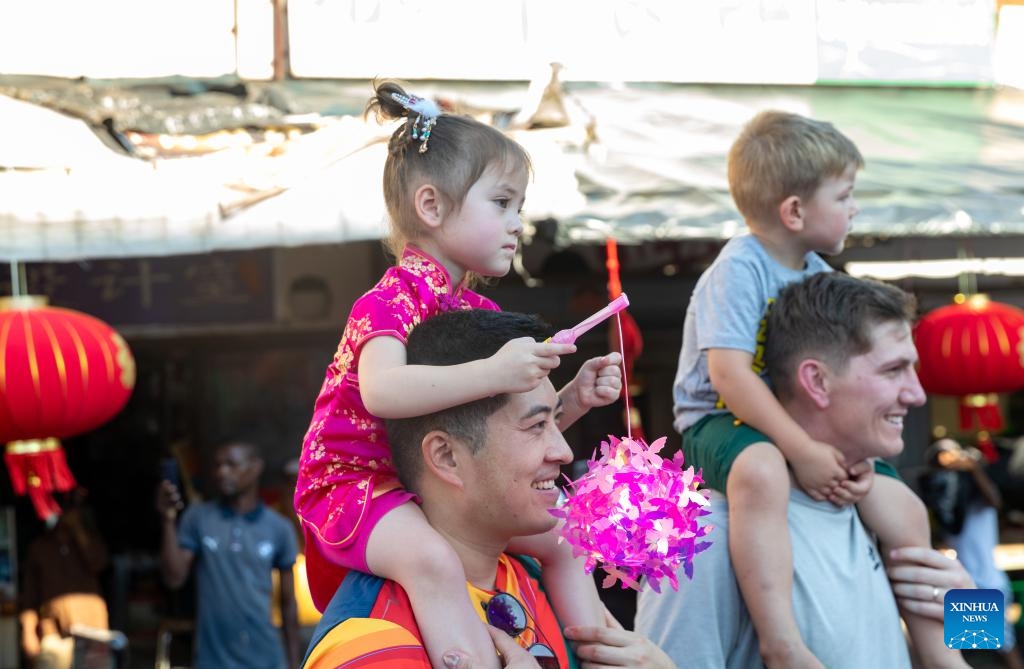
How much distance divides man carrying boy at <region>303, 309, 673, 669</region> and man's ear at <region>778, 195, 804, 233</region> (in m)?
0.95

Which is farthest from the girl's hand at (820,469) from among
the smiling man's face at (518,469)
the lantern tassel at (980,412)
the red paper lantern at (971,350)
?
the lantern tassel at (980,412)

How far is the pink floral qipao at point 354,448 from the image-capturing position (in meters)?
2.27

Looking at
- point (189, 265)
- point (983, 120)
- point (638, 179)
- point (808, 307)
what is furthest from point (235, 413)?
point (808, 307)

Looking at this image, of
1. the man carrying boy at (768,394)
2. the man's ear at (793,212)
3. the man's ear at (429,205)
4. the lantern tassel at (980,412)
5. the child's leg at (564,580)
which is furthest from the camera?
the lantern tassel at (980,412)

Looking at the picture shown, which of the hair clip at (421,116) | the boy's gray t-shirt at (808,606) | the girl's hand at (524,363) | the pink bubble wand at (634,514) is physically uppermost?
the hair clip at (421,116)

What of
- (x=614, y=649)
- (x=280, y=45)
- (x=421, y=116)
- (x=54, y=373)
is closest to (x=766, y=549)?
(x=614, y=649)

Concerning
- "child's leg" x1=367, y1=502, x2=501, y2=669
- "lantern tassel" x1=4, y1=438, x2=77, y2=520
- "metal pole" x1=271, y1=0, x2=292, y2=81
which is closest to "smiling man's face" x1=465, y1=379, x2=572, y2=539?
"child's leg" x1=367, y1=502, x2=501, y2=669

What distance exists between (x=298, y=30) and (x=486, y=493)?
5131 millimetres

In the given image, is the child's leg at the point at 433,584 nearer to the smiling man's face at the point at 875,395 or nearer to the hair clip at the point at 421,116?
the hair clip at the point at 421,116

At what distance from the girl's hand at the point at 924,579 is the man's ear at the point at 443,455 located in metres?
1.17

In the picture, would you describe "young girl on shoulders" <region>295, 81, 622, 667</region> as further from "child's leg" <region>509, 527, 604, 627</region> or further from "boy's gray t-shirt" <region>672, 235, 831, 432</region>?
"boy's gray t-shirt" <region>672, 235, 831, 432</region>

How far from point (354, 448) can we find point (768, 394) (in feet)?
3.11

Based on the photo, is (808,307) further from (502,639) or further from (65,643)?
(65,643)

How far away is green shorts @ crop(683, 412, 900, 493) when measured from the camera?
2740 millimetres
